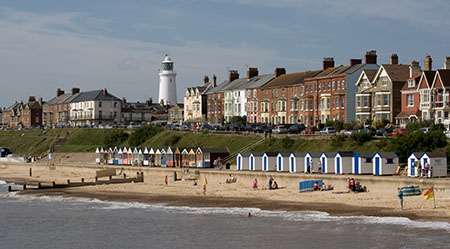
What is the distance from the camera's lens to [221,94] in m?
115

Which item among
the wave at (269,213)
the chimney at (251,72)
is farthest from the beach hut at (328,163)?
the chimney at (251,72)

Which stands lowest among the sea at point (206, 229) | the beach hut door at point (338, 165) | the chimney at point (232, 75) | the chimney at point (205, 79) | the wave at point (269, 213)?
the sea at point (206, 229)

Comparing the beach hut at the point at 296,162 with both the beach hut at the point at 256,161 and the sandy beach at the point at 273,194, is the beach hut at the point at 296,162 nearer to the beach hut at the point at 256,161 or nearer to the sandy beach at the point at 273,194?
the sandy beach at the point at 273,194

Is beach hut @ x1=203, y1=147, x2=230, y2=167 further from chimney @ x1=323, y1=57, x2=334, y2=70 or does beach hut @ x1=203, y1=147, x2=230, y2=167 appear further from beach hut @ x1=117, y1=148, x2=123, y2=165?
chimney @ x1=323, y1=57, x2=334, y2=70

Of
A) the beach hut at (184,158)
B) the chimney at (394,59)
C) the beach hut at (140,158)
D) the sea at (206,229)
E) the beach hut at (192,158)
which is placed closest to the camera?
the sea at (206,229)

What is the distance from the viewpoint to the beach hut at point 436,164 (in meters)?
44.7

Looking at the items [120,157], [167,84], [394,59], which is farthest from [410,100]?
[167,84]

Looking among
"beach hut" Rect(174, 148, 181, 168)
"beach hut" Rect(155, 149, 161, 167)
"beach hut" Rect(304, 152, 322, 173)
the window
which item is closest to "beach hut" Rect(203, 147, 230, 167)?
"beach hut" Rect(174, 148, 181, 168)

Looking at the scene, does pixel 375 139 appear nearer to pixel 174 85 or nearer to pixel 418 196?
pixel 418 196

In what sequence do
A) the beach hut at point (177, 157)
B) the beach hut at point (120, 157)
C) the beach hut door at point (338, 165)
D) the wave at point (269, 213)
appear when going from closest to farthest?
the wave at point (269, 213) → the beach hut door at point (338, 165) → the beach hut at point (177, 157) → the beach hut at point (120, 157)

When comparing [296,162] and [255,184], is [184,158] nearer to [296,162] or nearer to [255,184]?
[296,162]

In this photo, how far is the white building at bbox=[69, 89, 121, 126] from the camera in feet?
464

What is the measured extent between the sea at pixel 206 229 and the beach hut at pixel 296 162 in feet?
39.7

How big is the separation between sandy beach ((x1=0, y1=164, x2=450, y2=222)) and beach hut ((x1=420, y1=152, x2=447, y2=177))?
2.81m
